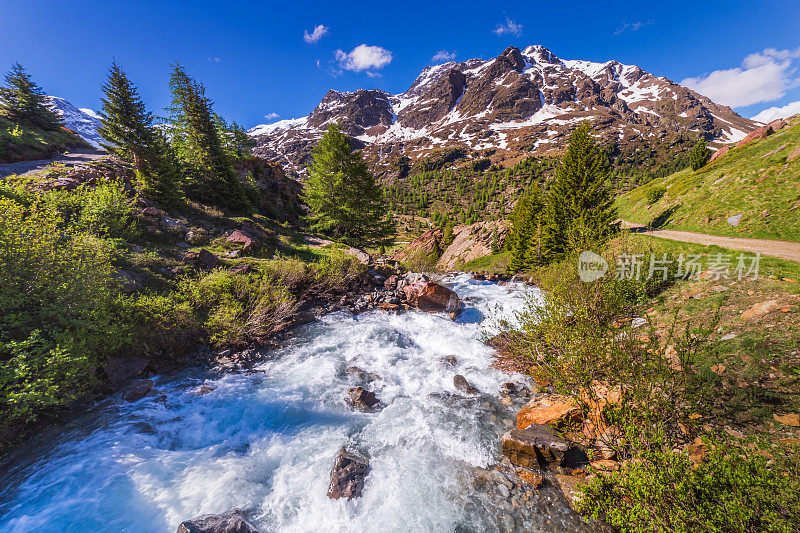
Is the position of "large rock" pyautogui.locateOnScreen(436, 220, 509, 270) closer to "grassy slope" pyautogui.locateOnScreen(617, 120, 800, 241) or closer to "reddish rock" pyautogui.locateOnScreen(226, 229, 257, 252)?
"grassy slope" pyautogui.locateOnScreen(617, 120, 800, 241)

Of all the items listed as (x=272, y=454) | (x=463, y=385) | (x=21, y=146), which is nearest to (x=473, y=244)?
(x=463, y=385)

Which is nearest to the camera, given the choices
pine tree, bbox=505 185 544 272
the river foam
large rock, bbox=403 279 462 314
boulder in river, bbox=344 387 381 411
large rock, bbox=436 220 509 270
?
the river foam

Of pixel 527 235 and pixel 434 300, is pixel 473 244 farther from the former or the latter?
pixel 434 300

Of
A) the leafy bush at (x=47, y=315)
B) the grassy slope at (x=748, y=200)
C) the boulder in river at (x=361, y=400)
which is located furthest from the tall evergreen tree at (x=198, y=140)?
the grassy slope at (x=748, y=200)

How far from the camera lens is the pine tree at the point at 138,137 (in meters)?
18.1

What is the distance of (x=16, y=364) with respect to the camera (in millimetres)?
6070

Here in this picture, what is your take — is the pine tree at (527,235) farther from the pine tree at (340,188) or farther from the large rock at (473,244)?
the pine tree at (340,188)

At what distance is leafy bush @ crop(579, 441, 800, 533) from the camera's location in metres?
3.70

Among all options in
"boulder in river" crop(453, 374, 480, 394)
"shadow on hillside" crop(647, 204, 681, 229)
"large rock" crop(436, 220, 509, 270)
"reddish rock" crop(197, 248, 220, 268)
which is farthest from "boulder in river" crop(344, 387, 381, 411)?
"shadow on hillside" crop(647, 204, 681, 229)

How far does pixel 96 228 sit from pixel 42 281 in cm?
659

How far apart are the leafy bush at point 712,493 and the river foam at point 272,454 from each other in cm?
291

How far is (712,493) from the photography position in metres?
4.23

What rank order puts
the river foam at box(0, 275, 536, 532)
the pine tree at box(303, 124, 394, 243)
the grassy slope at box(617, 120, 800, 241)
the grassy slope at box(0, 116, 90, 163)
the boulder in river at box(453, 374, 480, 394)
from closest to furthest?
1. the river foam at box(0, 275, 536, 532)
2. the boulder in river at box(453, 374, 480, 394)
3. the grassy slope at box(617, 120, 800, 241)
4. the grassy slope at box(0, 116, 90, 163)
5. the pine tree at box(303, 124, 394, 243)

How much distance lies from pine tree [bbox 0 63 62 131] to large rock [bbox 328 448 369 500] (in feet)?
174
